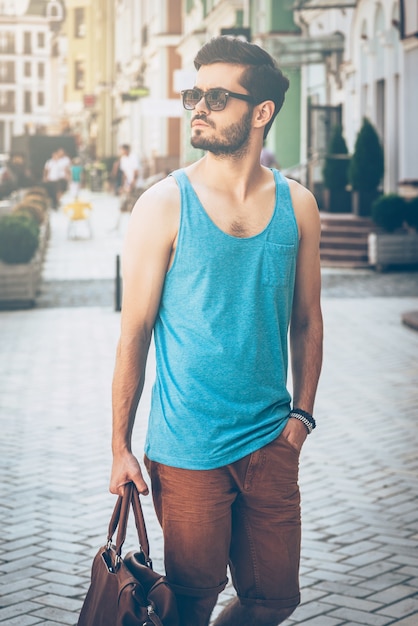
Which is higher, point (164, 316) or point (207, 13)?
point (207, 13)

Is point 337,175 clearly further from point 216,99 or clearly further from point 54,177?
point 216,99

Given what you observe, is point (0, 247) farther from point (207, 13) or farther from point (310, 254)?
point (207, 13)

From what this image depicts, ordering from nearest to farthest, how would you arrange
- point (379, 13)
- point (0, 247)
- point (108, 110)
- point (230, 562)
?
point (230, 562), point (0, 247), point (379, 13), point (108, 110)

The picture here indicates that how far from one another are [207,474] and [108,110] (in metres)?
77.5

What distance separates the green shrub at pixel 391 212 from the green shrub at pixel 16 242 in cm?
654

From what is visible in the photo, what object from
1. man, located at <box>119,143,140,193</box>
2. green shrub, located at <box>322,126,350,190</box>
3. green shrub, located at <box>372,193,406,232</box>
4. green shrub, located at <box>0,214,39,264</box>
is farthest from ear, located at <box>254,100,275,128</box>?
man, located at <box>119,143,140,193</box>

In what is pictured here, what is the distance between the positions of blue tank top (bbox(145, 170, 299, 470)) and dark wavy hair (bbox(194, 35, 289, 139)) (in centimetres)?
32

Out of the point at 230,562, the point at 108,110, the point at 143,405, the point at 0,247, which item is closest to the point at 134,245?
the point at 230,562

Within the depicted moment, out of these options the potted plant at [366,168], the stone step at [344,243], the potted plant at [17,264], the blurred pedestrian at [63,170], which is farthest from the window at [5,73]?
the potted plant at [17,264]

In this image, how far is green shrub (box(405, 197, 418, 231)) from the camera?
20.1 m

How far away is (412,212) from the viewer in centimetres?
2011

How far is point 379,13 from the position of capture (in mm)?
24547

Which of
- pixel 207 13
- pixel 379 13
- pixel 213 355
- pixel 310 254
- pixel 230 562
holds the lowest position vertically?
pixel 230 562

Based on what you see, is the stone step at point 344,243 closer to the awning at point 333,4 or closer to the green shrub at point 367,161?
the green shrub at point 367,161
